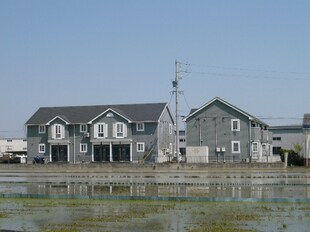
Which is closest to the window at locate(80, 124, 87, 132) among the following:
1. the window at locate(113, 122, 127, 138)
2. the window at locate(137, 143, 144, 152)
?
the window at locate(113, 122, 127, 138)

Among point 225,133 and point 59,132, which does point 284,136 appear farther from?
point 59,132

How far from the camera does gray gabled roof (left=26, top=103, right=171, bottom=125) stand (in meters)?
65.0

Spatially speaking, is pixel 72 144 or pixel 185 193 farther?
pixel 72 144

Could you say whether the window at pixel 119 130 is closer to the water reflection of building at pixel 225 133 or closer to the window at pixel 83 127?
the window at pixel 83 127

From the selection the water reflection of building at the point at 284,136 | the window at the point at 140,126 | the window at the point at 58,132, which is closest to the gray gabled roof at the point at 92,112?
the window at the point at 140,126

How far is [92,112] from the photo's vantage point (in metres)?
67.9

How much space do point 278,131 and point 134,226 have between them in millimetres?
69743

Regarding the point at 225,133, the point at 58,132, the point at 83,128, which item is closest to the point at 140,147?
the point at 83,128

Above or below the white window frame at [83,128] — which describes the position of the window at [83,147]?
below

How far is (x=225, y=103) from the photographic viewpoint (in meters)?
61.2

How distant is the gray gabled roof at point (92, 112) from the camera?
2559 inches

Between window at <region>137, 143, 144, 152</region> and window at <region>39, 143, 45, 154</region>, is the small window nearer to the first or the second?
window at <region>39, 143, 45, 154</region>

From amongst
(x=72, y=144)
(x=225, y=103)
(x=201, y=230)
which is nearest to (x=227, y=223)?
(x=201, y=230)

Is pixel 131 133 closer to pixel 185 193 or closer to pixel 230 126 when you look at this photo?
pixel 230 126
